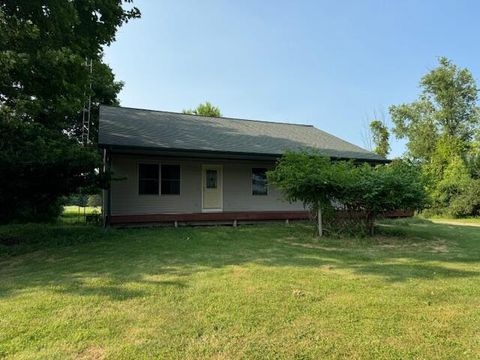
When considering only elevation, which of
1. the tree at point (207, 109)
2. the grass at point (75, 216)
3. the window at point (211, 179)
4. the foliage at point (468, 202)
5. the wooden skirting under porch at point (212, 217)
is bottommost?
the grass at point (75, 216)

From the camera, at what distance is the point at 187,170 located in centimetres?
1279

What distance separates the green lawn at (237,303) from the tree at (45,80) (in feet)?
6.01

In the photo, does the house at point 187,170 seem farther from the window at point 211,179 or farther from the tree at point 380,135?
the tree at point 380,135

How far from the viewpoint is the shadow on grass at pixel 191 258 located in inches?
197

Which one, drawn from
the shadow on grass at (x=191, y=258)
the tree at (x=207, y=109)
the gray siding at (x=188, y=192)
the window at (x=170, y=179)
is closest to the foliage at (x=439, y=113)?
the tree at (x=207, y=109)

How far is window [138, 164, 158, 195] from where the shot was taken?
12086mm

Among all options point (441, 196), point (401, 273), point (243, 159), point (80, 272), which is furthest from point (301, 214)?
point (441, 196)

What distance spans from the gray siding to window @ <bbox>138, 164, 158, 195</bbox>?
135mm

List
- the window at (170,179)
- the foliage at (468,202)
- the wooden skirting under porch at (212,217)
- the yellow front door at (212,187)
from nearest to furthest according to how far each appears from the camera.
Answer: the wooden skirting under porch at (212,217), the window at (170,179), the yellow front door at (212,187), the foliage at (468,202)

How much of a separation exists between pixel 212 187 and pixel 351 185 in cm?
556

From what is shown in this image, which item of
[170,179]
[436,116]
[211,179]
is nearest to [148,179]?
[170,179]

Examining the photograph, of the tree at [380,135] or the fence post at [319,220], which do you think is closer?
the fence post at [319,220]

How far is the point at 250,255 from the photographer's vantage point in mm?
6973

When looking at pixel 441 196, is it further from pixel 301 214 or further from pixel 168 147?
pixel 168 147
